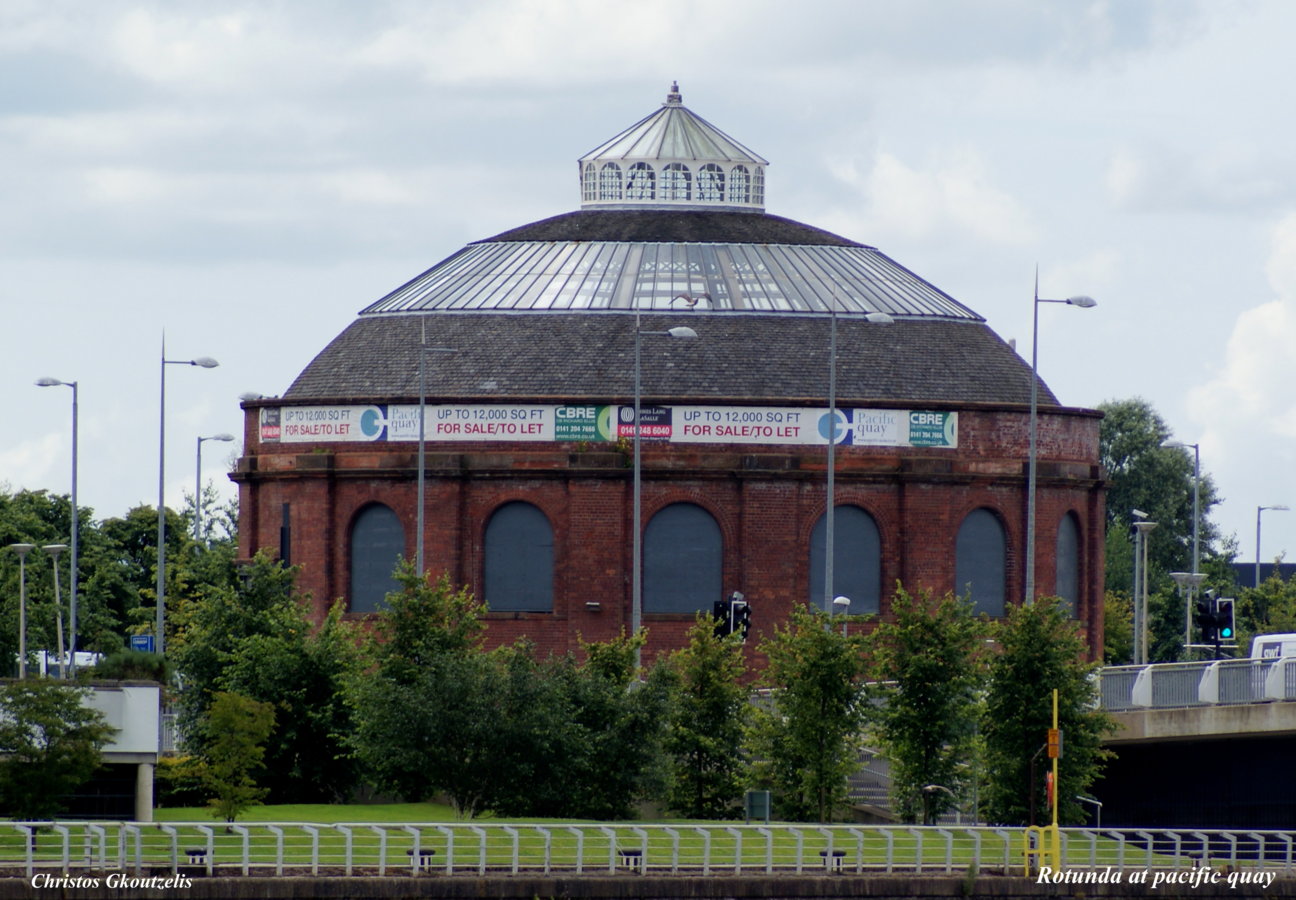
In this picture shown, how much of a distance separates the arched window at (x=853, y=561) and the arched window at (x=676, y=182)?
17759 millimetres

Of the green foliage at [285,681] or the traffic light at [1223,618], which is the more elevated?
the traffic light at [1223,618]

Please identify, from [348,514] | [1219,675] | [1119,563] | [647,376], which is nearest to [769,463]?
[647,376]

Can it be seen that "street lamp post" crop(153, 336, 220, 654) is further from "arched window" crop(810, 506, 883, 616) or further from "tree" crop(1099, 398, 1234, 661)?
"tree" crop(1099, 398, 1234, 661)

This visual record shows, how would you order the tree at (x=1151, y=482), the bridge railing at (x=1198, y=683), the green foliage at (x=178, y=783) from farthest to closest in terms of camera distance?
the tree at (x=1151, y=482) → the green foliage at (x=178, y=783) → the bridge railing at (x=1198, y=683)

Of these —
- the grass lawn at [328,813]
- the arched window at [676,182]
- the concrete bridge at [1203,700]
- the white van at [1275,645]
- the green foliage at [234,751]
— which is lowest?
the grass lawn at [328,813]

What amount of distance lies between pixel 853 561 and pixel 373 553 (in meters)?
13.9

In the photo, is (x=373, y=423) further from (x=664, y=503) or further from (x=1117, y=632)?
(x=1117, y=632)

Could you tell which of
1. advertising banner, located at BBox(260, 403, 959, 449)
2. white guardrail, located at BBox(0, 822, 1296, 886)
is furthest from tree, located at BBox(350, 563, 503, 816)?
advertising banner, located at BBox(260, 403, 959, 449)

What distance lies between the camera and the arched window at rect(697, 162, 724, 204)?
104 meters

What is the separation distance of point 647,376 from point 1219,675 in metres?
30.8

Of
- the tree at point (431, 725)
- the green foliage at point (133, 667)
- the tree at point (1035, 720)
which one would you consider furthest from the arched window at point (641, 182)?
the tree at point (1035, 720)

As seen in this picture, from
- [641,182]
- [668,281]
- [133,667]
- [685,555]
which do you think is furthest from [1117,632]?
[133,667]

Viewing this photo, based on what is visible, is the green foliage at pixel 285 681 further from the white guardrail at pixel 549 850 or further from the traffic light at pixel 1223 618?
the traffic light at pixel 1223 618

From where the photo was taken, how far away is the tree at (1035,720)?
62.7 metres
